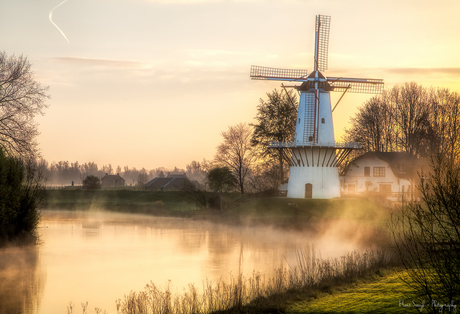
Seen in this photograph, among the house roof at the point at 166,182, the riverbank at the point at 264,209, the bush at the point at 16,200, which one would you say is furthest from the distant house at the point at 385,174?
the house roof at the point at 166,182

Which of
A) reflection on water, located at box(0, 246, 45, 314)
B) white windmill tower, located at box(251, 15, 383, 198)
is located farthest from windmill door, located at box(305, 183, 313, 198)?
reflection on water, located at box(0, 246, 45, 314)

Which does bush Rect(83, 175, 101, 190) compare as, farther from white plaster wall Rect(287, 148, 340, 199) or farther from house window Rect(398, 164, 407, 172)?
house window Rect(398, 164, 407, 172)

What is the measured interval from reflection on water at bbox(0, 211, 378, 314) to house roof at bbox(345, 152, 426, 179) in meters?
21.8

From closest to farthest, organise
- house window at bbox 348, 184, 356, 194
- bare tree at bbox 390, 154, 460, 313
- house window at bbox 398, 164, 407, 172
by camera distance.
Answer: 1. bare tree at bbox 390, 154, 460, 313
2. house window at bbox 398, 164, 407, 172
3. house window at bbox 348, 184, 356, 194

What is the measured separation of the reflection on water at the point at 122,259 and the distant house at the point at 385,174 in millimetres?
21869

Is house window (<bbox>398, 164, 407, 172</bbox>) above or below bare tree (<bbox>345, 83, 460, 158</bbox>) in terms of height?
below

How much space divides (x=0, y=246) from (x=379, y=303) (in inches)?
947

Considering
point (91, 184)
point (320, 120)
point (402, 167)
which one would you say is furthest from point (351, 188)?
point (91, 184)

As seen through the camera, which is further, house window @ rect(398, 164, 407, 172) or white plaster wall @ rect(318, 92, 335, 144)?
house window @ rect(398, 164, 407, 172)

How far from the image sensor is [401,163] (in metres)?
55.7

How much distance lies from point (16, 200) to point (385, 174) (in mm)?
42146

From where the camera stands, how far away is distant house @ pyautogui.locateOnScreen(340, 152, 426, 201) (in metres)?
55.4

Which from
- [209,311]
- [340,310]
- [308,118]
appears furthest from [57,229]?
[340,310]

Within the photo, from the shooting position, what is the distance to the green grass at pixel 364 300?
12438 mm
